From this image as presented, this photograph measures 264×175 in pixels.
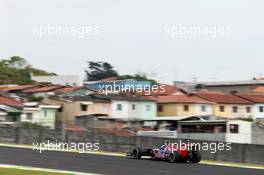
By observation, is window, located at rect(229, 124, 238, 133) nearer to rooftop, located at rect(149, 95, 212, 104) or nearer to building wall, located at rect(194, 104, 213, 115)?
rooftop, located at rect(149, 95, 212, 104)

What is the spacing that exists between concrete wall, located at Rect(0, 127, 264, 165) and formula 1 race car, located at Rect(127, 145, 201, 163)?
5.42 m

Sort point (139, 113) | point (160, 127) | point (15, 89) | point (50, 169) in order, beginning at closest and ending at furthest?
point (50, 169) → point (160, 127) → point (139, 113) → point (15, 89)

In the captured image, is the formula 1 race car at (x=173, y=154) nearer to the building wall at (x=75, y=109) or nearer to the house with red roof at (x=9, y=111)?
the house with red roof at (x=9, y=111)

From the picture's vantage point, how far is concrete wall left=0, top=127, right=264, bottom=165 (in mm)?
24547

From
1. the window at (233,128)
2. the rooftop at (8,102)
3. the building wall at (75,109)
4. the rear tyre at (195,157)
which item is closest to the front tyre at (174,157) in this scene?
the rear tyre at (195,157)

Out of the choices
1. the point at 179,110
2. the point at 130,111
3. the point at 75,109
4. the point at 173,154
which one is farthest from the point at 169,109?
the point at 173,154

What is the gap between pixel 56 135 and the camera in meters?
30.8

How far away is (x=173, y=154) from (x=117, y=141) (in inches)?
382

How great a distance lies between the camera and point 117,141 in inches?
1126

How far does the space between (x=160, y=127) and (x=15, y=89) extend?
27.7 m

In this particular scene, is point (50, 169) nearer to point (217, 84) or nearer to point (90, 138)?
point (90, 138)

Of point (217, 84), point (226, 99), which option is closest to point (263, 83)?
point (217, 84)

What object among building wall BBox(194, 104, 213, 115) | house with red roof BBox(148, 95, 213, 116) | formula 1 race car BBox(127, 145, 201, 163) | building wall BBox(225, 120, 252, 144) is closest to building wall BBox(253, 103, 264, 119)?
building wall BBox(194, 104, 213, 115)

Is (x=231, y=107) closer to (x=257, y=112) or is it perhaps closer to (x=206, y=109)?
(x=257, y=112)
